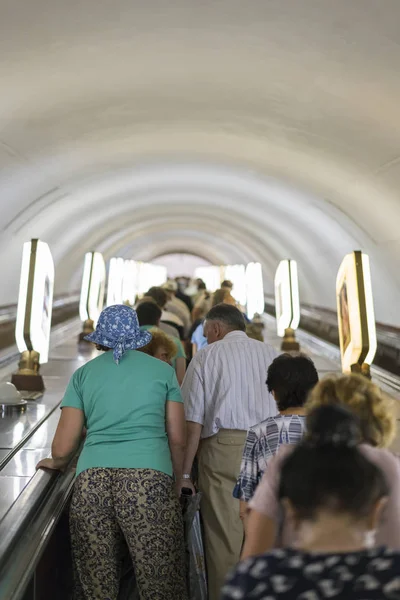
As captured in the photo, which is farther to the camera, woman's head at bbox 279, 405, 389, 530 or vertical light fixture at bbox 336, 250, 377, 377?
vertical light fixture at bbox 336, 250, 377, 377

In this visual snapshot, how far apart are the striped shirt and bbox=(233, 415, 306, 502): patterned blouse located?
114 centimetres

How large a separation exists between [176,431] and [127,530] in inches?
22.2

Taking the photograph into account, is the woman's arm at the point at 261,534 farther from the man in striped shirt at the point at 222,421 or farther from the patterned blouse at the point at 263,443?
the man in striped shirt at the point at 222,421

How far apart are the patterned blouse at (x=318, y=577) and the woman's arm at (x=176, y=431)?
2.31 metres

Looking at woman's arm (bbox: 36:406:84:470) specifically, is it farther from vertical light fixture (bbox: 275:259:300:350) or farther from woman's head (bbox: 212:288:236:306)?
vertical light fixture (bbox: 275:259:300:350)

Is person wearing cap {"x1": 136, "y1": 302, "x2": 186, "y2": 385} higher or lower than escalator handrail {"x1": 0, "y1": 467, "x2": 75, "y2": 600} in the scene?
higher

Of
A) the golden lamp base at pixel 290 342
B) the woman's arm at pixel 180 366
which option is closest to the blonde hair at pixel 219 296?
the woman's arm at pixel 180 366

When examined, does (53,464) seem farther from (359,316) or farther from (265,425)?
(359,316)

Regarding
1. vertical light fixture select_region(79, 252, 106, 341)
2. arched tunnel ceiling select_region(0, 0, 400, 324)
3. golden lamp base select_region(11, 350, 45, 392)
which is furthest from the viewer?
vertical light fixture select_region(79, 252, 106, 341)

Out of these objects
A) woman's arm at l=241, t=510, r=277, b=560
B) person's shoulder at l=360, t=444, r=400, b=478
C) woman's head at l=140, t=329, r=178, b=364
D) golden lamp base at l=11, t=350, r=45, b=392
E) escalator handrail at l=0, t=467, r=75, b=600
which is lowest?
escalator handrail at l=0, t=467, r=75, b=600

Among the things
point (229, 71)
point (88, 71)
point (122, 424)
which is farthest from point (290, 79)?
point (122, 424)

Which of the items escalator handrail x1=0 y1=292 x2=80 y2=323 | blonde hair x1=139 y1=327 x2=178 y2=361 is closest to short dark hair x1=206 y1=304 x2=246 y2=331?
blonde hair x1=139 y1=327 x2=178 y2=361

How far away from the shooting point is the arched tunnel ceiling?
6.18m

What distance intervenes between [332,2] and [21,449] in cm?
412
